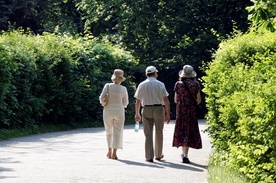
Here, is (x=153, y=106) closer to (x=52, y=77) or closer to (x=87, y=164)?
(x=87, y=164)

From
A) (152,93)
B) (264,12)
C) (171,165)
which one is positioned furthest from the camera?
(152,93)

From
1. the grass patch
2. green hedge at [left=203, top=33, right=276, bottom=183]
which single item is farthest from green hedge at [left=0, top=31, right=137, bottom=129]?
the grass patch

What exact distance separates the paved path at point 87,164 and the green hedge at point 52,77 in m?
2.99

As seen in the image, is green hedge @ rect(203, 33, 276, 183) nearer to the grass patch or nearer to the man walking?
the grass patch

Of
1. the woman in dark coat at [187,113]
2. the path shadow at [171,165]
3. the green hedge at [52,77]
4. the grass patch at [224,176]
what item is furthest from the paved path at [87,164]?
the green hedge at [52,77]

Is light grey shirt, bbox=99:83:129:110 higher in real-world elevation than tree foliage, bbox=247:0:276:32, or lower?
lower

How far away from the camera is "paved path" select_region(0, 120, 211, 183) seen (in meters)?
12.3

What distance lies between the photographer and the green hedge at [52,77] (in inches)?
927

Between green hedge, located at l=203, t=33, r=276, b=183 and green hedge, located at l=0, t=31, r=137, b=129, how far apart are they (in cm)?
943

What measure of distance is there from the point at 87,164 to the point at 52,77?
1240 centimetres

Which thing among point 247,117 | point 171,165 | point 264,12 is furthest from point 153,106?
point 247,117

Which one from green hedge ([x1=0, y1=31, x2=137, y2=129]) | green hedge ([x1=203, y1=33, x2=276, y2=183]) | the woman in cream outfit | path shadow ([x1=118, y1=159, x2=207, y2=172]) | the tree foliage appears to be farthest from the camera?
green hedge ([x1=0, y1=31, x2=137, y2=129])

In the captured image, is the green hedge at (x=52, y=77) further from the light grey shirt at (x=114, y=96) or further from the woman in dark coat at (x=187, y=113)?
the woman in dark coat at (x=187, y=113)

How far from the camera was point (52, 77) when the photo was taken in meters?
26.5
